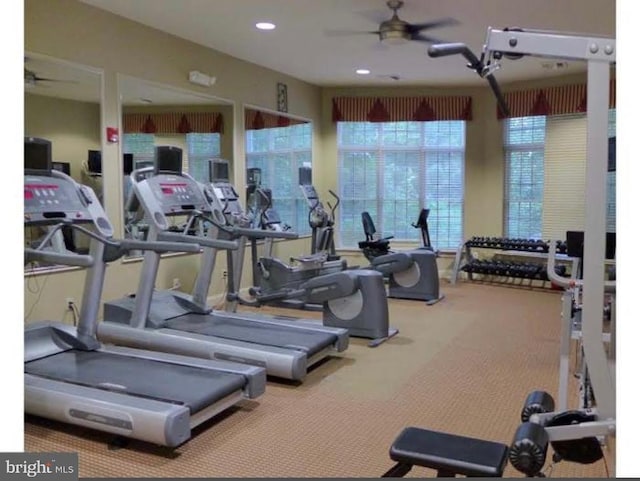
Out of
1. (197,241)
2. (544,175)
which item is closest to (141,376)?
(197,241)

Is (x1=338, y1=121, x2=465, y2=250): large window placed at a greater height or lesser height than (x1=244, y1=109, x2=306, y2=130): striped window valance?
lesser

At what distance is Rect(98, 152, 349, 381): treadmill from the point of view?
3949 mm

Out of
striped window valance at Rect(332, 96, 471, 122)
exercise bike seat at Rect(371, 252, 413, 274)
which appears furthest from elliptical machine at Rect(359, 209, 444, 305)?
striped window valance at Rect(332, 96, 471, 122)

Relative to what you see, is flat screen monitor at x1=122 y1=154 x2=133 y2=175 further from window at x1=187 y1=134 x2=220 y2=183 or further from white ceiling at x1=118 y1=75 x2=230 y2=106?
window at x1=187 y1=134 x2=220 y2=183

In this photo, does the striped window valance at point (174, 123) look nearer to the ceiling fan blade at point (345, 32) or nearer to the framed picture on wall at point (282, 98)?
the framed picture on wall at point (282, 98)

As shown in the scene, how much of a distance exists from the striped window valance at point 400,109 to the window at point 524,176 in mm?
741

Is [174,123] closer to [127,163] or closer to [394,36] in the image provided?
[127,163]

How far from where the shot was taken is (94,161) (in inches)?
197

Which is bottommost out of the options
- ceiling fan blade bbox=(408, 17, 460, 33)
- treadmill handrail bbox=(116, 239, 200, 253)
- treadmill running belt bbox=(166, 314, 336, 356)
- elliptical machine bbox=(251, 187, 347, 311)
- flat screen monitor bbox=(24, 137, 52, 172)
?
treadmill running belt bbox=(166, 314, 336, 356)

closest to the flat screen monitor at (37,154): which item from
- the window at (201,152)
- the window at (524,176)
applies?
the window at (201,152)

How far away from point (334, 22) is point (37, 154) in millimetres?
2910

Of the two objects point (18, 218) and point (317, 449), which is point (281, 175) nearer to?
point (317, 449)

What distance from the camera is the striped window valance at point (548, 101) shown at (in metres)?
7.62

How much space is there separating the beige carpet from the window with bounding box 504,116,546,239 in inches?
125
